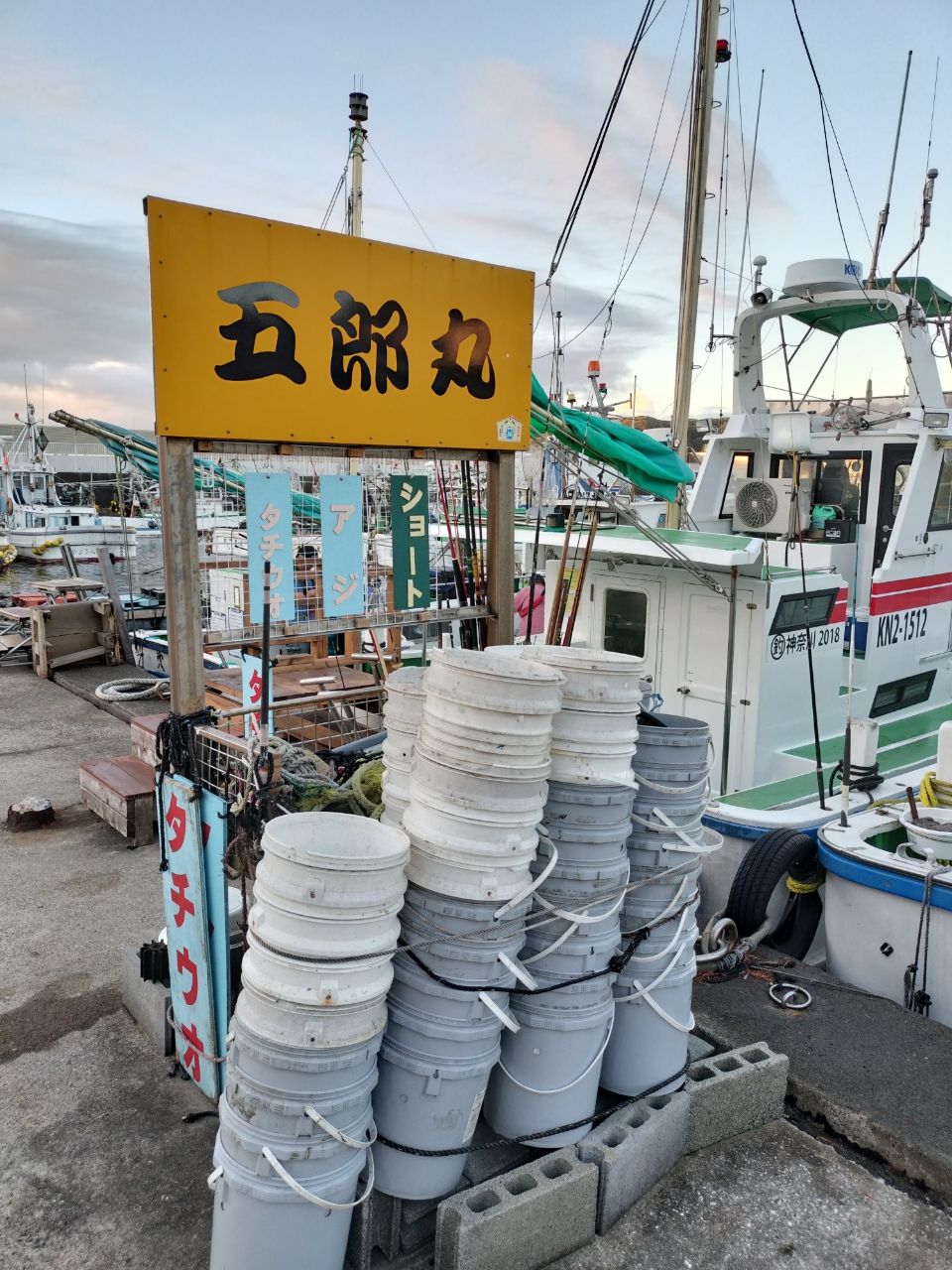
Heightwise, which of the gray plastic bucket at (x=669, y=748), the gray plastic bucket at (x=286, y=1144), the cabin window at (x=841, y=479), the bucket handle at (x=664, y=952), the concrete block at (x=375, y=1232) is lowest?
the concrete block at (x=375, y=1232)

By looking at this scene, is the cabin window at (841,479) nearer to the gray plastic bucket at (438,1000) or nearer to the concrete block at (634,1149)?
the concrete block at (634,1149)

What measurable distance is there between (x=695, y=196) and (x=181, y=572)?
8.27 meters

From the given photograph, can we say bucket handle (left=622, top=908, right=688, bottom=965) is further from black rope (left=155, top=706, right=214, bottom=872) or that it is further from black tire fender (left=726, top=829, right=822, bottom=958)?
black tire fender (left=726, top=829, right=822, bottom=958)

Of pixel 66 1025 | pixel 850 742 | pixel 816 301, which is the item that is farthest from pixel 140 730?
pixel 816 301

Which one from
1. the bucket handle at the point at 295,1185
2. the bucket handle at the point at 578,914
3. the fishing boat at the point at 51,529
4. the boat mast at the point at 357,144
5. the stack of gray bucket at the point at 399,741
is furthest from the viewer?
the fishing boat at the point at 51,529

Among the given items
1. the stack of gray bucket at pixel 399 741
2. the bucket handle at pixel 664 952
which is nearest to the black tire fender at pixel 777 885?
the bucket handle at pixel 664 952

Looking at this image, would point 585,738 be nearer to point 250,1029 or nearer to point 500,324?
point 250,1029

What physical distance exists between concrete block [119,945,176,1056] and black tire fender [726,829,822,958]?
332cm

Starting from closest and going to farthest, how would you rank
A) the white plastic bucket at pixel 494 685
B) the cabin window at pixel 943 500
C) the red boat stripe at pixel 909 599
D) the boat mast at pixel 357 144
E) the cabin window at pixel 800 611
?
the white plastic bucket at pixel 494 685 → the cabin window at pixel 800 611 → the red boat stripe at pixel 909 599 → the cabin window at pixel 943 500 → the boat mast at pixel 357 144

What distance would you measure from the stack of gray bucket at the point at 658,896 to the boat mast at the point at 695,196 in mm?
6386

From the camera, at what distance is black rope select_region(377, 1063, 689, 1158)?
290 centimetres

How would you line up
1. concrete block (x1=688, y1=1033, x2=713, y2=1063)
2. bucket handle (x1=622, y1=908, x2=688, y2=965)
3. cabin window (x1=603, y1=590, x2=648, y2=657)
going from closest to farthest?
bucket handle (x1=622, y1=908, x2=688, y2=965) < concrete block (x1=688, y1=1033, x2=713, y2=1063) < cabin window (x1=603, y1=590, x2=648, y2=657)

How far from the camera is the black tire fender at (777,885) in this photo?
5.25m

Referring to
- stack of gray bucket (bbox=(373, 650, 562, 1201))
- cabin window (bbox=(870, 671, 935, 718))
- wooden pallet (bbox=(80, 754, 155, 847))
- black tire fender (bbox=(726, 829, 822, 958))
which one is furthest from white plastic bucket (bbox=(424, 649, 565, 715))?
cabin window (bbox=(870, 671, 935, 718))
